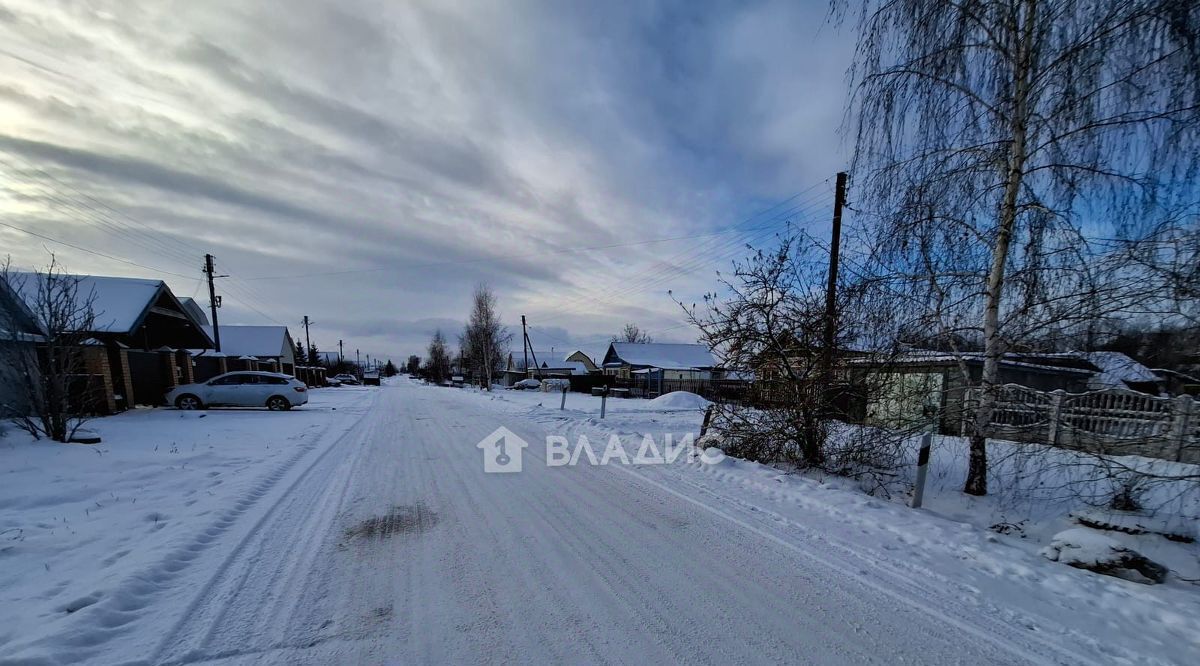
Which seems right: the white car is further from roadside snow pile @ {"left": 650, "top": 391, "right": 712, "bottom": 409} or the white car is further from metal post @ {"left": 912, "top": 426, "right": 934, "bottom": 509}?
metal post @ {"left": 912, "top": 426, "right": 934, "bottom": 509}

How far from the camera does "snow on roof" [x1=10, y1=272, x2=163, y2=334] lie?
45.9ft

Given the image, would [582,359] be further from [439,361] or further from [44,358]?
[44,358]

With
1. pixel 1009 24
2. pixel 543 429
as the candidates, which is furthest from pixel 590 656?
pixel 543 429

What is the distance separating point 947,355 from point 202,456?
1266 centimetres

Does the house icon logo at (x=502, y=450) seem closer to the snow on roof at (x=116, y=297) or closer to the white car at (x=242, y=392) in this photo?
the white car at (x=242, y=392)

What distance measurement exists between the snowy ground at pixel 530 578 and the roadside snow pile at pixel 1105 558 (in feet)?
0.51

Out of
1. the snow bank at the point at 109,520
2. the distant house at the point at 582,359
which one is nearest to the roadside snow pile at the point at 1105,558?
the snow bank at the point at 109,520

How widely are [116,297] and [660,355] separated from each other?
36.8 metres

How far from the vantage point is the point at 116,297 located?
15.4 m

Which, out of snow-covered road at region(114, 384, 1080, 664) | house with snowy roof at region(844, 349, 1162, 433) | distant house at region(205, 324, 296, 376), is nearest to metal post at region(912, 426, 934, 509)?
house with snowy roof at region(844, 349, 1162, 433)

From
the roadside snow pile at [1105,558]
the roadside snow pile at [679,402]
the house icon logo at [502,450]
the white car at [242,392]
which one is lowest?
the roadside snow pile at [679,402]

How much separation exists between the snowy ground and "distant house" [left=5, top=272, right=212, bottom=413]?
10.6m

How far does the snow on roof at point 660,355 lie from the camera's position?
41.9 m

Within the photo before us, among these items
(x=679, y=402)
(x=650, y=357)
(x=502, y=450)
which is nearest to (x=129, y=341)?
(x=502, y=450)
